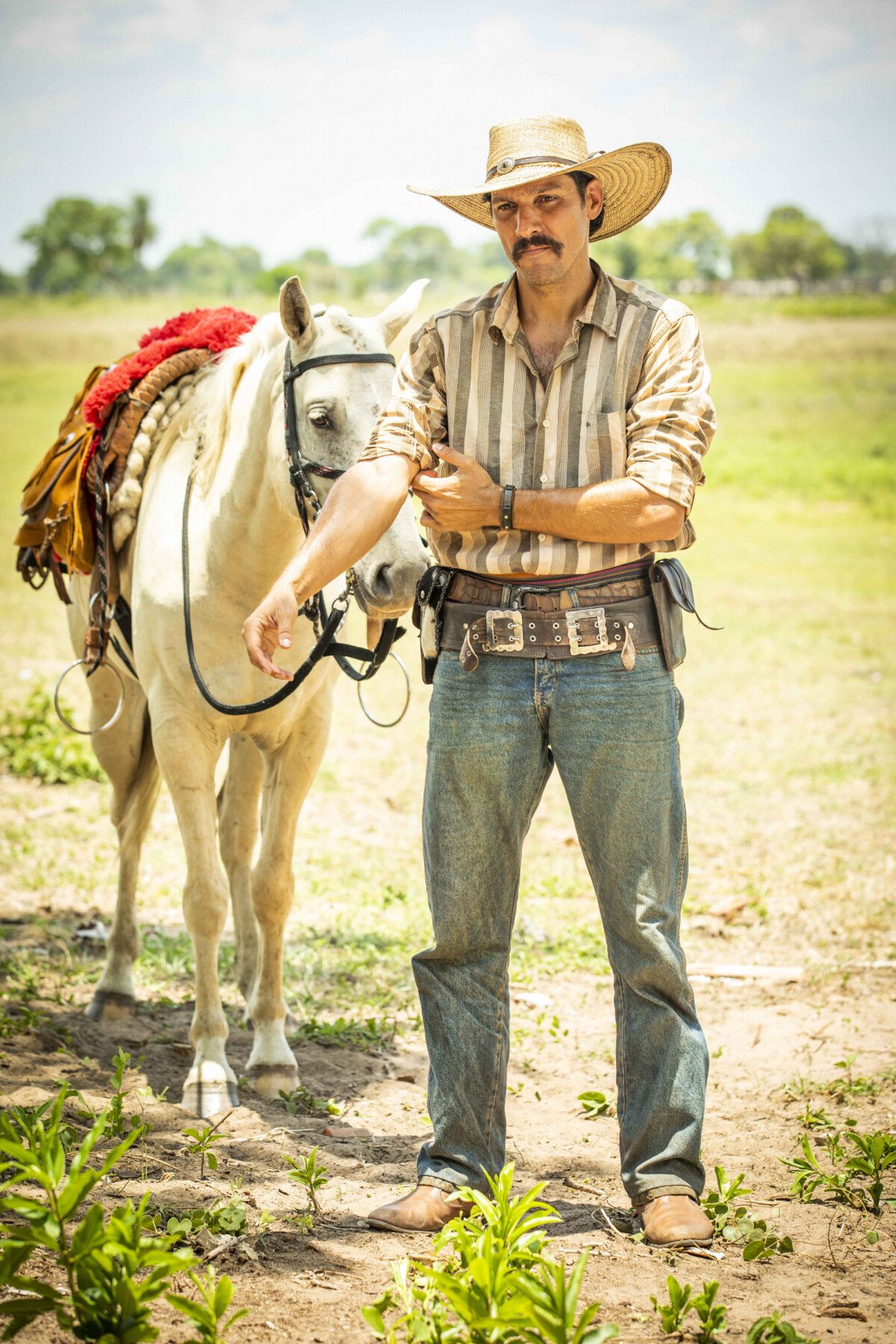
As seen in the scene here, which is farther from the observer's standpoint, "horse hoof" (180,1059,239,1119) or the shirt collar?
"horse hoof" (180,1059,239,1119)

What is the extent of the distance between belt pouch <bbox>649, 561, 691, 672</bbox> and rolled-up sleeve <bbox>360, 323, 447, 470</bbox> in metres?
0.58

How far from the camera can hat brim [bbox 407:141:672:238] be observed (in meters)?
2.47

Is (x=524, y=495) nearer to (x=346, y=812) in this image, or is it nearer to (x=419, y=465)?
(x=419, y=465)

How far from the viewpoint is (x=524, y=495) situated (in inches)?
97.7

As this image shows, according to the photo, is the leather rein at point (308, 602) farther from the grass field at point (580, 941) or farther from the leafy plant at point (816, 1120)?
the leafy plant at point (816, 1120)

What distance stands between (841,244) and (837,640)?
30771 millimetres

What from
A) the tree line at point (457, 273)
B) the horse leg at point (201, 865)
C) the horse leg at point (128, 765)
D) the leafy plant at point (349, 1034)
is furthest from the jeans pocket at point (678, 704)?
the tree line at point (457, 273)

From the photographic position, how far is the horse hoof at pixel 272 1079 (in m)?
3.72

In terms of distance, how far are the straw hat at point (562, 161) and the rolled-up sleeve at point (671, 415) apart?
35 centimetres

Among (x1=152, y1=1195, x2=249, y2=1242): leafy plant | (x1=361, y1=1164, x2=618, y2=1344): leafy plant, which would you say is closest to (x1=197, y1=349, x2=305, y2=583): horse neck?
(x1=152, y1=1195, x2=249, y2=1242): leafy plant

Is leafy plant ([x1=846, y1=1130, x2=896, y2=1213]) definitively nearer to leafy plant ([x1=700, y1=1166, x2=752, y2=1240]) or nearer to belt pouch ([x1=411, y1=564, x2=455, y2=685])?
leafy plant ([x1=700, y1=1166, x2=752, y2=1240])

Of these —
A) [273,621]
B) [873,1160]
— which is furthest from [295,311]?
[873,1160]

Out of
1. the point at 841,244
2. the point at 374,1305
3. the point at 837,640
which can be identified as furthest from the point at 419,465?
the point at 841,244

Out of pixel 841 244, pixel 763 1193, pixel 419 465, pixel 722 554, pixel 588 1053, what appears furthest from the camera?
pixel 841 244
